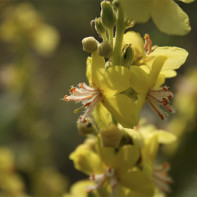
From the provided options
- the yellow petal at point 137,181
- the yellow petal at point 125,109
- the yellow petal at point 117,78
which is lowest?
the yellow petal at point 137,181

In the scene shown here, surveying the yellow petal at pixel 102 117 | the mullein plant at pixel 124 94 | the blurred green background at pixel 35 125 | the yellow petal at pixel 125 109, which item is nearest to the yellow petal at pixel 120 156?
the mullein plant at pixel 124 94

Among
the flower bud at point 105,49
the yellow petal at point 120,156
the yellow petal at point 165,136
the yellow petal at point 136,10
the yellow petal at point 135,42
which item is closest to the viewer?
the yellow petal at point 136,10

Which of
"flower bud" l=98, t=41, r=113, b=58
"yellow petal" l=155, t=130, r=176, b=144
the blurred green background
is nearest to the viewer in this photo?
"flower bud" l=98, t=41, r=113, b=58

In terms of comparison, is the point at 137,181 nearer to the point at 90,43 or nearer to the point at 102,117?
the point at 102,117

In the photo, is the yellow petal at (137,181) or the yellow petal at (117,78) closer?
the yellow petal at (117,78)

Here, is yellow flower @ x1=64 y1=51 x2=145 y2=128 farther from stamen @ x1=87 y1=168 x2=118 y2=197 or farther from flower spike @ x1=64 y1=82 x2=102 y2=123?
stamen @ x1=87 y1=168 x2=118 y2=197

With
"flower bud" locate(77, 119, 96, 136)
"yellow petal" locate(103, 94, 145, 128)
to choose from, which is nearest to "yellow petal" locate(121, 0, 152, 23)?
"yellow petal" locate(103, 94, 145, 128)

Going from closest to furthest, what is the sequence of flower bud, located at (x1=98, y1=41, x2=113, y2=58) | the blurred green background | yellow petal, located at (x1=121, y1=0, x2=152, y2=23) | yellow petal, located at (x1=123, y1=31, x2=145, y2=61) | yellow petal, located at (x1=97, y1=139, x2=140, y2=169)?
1. yellow petal, located at (x1=121, y1=0, x2=152, y2=23)
2. flower bud, located at (x1=98, y1=41, x2=113, y2=58)
3. yellow petal, located at (x1=123, y1=31, x2=145, y2=61)
4. yellow petal, located at (x1=97, y1=139, x2=140, y2=169)
5. the blurred green background

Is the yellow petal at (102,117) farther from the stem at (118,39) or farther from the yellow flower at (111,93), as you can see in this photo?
the stem at (118,39)
